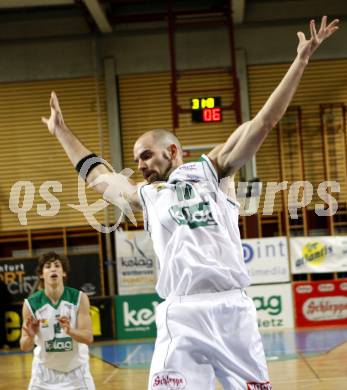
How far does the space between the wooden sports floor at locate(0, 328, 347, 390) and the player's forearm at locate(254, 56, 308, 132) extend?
557 centimetres

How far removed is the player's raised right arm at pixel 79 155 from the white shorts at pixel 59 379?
87.6 inches

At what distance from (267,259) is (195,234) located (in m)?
11.5

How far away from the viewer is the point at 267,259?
15.4 m

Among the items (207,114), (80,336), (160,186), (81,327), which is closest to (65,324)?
(80,336)

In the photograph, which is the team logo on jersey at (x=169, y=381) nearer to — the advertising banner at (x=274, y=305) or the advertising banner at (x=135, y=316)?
the advertising banner at (x=274, y=305)

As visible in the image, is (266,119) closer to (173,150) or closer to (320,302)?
(173,150)

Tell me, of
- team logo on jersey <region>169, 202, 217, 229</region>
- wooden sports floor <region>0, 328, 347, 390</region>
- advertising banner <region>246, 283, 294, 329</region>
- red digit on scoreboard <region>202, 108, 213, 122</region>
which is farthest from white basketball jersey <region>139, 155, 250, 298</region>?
advertising banner <region>246, 283, 294, 329</region>

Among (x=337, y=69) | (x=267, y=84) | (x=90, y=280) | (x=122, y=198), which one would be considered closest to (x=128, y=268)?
(x=90, y=280)

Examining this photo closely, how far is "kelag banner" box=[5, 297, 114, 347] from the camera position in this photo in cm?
1533

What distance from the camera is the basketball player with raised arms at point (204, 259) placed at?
12.7ft

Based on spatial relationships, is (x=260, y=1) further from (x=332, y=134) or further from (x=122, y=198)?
(x=122, y=198)

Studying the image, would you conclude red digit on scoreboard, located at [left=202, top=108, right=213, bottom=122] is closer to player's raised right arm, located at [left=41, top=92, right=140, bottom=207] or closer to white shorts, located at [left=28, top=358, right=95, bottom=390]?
white shorts, located at [left=28, top=358, right=95, bottom=390]

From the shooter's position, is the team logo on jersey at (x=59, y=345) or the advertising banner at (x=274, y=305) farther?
the advertising banner at (x=274, y=305)

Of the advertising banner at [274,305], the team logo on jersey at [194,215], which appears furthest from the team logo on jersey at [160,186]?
the advertising banner at [274,305]
